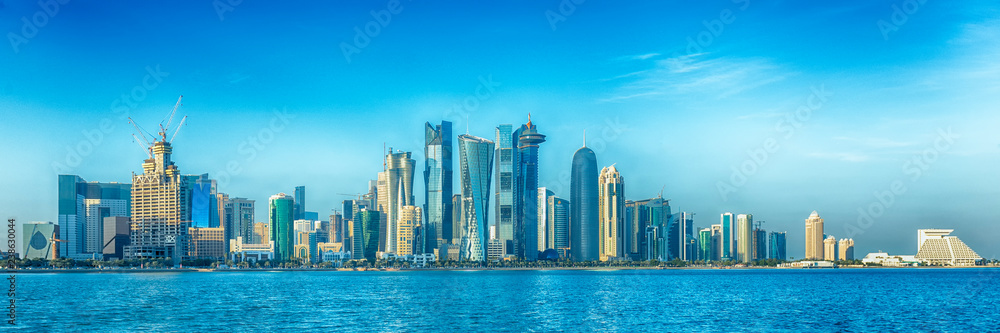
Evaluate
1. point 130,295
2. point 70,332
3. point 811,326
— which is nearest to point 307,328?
point 70,332

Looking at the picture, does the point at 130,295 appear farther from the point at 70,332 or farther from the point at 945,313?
the point at 945,313

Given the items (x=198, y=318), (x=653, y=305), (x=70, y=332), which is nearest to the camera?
(x=70, y=332)

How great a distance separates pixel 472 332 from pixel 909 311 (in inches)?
2216

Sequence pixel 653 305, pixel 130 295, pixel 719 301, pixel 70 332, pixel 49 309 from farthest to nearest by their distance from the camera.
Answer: pixel 130 295 → pixel 719 301 → pixel 653 305 → pixel 49 309 → pixel 70 332

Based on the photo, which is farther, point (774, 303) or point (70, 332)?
point (774, 303)

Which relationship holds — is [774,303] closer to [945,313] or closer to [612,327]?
[945,313]

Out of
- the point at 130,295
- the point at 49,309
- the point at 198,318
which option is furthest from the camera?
the point at 130,295

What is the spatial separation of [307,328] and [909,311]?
69212mm

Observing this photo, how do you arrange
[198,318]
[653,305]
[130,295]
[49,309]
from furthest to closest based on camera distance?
[130,295]
[653,305]
[49,309]
[198,318]

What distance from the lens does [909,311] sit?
104 metres

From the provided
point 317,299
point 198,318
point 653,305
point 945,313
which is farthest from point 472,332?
point 945,313

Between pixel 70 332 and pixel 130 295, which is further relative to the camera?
pixel 130 295

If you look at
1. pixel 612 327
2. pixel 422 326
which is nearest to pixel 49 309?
pixel 422 326

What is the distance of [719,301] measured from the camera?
12019cm
